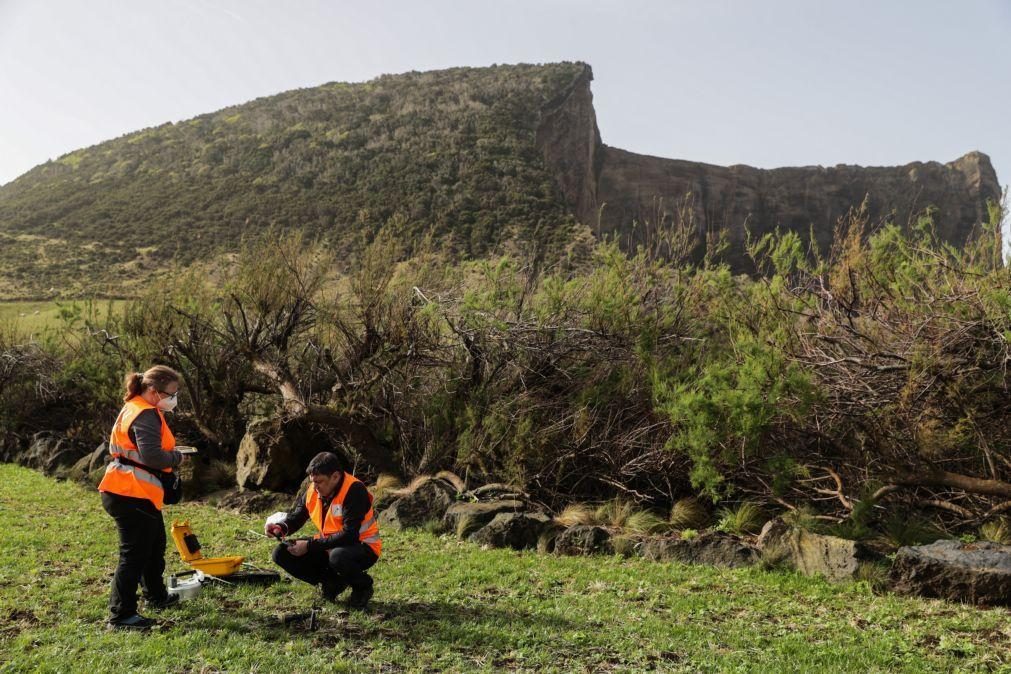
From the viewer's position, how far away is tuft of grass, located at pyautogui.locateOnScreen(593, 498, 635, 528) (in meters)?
9.49

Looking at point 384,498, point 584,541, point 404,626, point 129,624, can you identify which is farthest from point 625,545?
point 129,624

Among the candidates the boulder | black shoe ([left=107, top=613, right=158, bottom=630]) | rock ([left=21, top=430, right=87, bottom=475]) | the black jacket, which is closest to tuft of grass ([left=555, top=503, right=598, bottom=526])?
the black jacket

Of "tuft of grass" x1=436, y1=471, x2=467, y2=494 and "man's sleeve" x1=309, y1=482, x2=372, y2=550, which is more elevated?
"man's sleeve" x1=309, y1=482, x2=372, y2=550

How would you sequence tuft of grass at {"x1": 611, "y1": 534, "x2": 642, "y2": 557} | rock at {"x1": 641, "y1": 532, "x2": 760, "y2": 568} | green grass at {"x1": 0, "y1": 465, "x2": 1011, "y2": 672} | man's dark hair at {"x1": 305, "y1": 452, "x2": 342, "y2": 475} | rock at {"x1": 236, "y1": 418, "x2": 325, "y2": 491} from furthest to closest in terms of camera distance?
rock at {"x1": 236, "y1": 418, "x2": 325, "y2": 491}
tuft of grass at {"x1": 611, "y1": 534, "x2": 642, "y2": 557}
rock at {"x1": 641, "y1": 532, "x2": 760, "y2": 568}
man's dark hair at {"x1": 305, "y1": 452, "x2": 342, "y2": 475}
green grass at {"x1": 0, "y1": 465, "x2": 1011, "y2": 672}

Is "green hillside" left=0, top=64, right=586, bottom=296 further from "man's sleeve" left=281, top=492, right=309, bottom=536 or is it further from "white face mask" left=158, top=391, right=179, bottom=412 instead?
"man's sleeve" left=281, top=492, right=309, bottom=536

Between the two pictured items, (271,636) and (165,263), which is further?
(165,263)

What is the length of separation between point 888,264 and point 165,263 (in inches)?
1430

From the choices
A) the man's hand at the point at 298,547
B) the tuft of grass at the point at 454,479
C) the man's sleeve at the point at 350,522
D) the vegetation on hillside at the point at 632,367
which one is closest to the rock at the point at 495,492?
the tuft of grass at the point at 454,479

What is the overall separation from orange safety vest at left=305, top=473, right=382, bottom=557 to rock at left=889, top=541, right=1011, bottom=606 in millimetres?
4549

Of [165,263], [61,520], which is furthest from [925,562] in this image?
[165,263]

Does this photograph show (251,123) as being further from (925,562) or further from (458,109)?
(925,562)

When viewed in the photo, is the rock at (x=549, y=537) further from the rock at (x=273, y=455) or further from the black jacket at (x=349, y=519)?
the rock at (x=273, y=455)

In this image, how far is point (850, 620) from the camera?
594 centimetres

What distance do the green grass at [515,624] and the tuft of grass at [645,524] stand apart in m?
1.19
